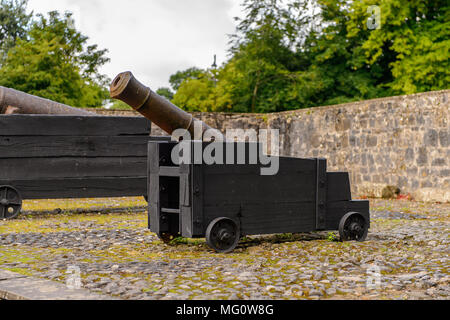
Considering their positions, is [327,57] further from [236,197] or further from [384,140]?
[236,197]

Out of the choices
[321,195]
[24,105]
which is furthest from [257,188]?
[24,105]

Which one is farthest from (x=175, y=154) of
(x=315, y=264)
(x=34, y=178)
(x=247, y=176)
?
(x=34, y=178)

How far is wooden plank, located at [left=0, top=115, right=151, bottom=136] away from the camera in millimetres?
8711

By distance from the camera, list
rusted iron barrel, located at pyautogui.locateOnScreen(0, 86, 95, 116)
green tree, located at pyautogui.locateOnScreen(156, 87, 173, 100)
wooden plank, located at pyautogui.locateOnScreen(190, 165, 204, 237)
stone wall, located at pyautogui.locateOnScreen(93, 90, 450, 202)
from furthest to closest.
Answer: green tree, located at pyautogui.locateOnScreen(156, 87, 173, 100) → stone wall, located at pyautogui.locateOnScreen(93, 90, 450, 202) → rusted iron barrel, located at pyautogui.locateOnScreen(0, 86, 95, 116) → wooden plank, located at pyautogui.locateOnScreen(190, 165, 204, 237)

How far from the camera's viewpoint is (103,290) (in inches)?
152

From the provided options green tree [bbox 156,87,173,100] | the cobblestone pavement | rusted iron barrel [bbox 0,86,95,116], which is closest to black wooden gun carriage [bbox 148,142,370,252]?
the cobblestone pavement

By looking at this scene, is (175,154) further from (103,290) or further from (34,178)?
(34,178)

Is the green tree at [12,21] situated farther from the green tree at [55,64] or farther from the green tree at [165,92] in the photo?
the green tree at [165,92]

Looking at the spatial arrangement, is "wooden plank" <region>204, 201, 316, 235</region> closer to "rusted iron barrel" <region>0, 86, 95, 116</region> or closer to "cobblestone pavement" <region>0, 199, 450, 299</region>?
"cobblestone pavement" <region>0, 199, 450, 299</region>

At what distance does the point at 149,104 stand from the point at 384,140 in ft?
25.1

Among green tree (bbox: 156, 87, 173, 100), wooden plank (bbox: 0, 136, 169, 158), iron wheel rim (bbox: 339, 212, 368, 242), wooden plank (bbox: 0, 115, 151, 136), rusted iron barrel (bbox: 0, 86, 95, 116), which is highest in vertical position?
green tree (bbox: 156, 87, 173, 100)

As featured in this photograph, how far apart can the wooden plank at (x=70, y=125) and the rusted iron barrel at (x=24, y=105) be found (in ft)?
1.35

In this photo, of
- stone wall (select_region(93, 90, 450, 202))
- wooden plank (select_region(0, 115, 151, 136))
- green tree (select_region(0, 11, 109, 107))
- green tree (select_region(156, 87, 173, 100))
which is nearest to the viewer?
wooden plank (select_region(0, 115, 151, 136))

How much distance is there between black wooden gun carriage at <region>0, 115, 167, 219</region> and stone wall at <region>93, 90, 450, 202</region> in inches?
231
